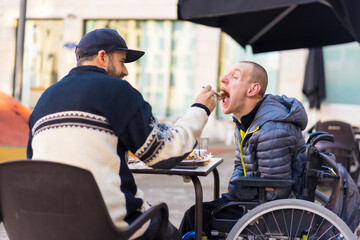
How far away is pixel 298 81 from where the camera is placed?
1266 cm

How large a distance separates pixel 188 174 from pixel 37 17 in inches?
518

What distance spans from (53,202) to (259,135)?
1.35 m

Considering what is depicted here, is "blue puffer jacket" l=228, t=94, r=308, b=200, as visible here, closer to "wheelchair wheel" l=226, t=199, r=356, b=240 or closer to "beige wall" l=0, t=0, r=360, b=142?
"wheelchair wheel" l=226, t=199, r=356, b=240

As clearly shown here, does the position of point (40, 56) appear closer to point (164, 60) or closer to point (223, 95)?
point (164, 60)

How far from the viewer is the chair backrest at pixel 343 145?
587 cm

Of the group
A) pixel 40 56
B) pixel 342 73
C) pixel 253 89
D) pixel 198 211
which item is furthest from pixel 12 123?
pixel 342 73

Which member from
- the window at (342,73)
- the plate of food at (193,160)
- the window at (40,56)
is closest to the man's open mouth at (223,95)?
the plate of food at (193,160)

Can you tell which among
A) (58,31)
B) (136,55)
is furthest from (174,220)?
(58,31)

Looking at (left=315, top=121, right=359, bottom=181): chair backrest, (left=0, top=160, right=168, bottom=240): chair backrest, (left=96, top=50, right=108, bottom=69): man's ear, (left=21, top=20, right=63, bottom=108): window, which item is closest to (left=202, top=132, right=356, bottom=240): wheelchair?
(left=0, top=160, right=168, bottom=240): chair backrest

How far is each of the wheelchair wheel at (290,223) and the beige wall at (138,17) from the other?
393 inches

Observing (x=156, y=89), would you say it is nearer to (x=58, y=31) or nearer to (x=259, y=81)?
(x=58, y=31)

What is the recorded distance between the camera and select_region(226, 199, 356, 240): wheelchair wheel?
8.04 feet

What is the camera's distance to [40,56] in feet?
48.4

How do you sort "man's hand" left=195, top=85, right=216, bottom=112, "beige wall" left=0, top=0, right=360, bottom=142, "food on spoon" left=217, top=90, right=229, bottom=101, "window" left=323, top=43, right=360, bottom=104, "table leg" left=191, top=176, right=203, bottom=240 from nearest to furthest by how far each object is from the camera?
A: 1. "man's hand" left=195, top=85, right=216, bottom=112
2. "table leg" left=191, top=176, right=203, bottom=240
3. "food on spoon" left=217, top=90, right=229, bottom=101
4. "window" left=323, top=43, right=360, bottom=104
5. "beige wall" left=0, top=0, right=360, bottom=142
